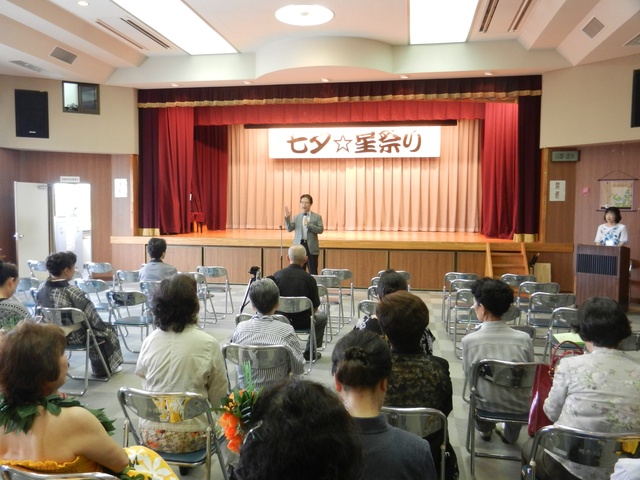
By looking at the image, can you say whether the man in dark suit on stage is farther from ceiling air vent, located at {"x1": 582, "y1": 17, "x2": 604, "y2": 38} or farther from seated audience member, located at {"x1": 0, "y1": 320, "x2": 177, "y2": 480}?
seated audience member, located at {"x1": 0, "y1": 320, "x2": 177, "y2": 480}

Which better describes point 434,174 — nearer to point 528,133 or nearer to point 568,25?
point 528,133

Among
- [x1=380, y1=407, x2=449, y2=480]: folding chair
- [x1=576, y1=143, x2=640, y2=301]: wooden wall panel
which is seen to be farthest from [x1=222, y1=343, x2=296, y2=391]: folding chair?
[x1=576, y1=143, x2=640, y2=301]: wooden wall panel

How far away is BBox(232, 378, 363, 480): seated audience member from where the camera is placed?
0.85 meters

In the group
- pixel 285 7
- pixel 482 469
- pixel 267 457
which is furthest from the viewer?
pixel 285 7

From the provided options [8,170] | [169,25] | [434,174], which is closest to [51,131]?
[8,170]

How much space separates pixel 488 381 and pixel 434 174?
32.6 ft

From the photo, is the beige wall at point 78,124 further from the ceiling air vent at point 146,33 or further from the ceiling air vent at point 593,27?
the ceiling air vent at point 593,27

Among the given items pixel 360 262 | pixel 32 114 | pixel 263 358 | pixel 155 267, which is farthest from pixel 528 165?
pixel 32 114

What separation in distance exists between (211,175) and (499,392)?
34.6 feet

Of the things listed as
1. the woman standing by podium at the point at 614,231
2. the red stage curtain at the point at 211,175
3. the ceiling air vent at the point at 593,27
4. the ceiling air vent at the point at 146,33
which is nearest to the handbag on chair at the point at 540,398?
the woman standing by podium at the point at 614,231

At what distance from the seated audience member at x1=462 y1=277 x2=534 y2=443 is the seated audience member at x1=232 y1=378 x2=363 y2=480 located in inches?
81.9

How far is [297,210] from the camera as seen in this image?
42.8 feet

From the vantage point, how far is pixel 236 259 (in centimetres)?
930

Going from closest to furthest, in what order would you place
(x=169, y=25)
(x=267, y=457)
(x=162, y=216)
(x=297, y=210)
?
(x=267, y=457) < (x=169, y=25) < (x=162, y=216) < (x=297, y=210)
